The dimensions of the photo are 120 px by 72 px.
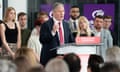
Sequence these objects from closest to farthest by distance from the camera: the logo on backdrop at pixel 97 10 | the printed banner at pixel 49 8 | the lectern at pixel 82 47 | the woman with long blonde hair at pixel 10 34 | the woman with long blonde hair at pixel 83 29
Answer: the lectern at pixel 82 47 → the woman with long blonde hair at pixel 10 34 → the woman with long blonde hair at pixel 83 29 → the printed banner at pixel 49 8 → the logo on backdrop at pixel 97 10

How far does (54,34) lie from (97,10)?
5080 millimetres

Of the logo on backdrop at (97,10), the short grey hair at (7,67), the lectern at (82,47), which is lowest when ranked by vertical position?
the lectern at (82,47)

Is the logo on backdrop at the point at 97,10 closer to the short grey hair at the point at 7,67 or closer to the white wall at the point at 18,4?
the white wall at the point at 18,4

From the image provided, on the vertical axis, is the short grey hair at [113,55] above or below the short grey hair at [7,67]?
below

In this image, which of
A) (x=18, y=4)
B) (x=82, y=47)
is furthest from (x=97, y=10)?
(x=82, y=47)

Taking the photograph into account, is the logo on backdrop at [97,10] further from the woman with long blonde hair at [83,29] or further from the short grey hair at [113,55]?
the short grey hair at [113,55]

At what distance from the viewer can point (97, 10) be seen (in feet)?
38.0

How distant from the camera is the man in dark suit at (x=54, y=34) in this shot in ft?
22.0

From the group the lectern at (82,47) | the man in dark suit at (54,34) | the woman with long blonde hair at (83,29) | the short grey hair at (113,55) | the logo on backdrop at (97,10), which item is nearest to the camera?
the short grey hair at (113,55)

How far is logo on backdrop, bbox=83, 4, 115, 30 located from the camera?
11.5 metres

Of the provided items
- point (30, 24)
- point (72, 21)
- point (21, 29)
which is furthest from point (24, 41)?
point (30, 24)

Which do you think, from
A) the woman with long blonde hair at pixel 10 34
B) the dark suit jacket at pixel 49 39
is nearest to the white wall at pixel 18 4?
the woman with long blonde hair at pixel 10 34

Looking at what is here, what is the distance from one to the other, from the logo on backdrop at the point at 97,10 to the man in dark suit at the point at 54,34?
15.2 ft

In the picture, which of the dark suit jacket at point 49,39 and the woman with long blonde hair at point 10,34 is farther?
the woman with long blonde hair at point 10,34
